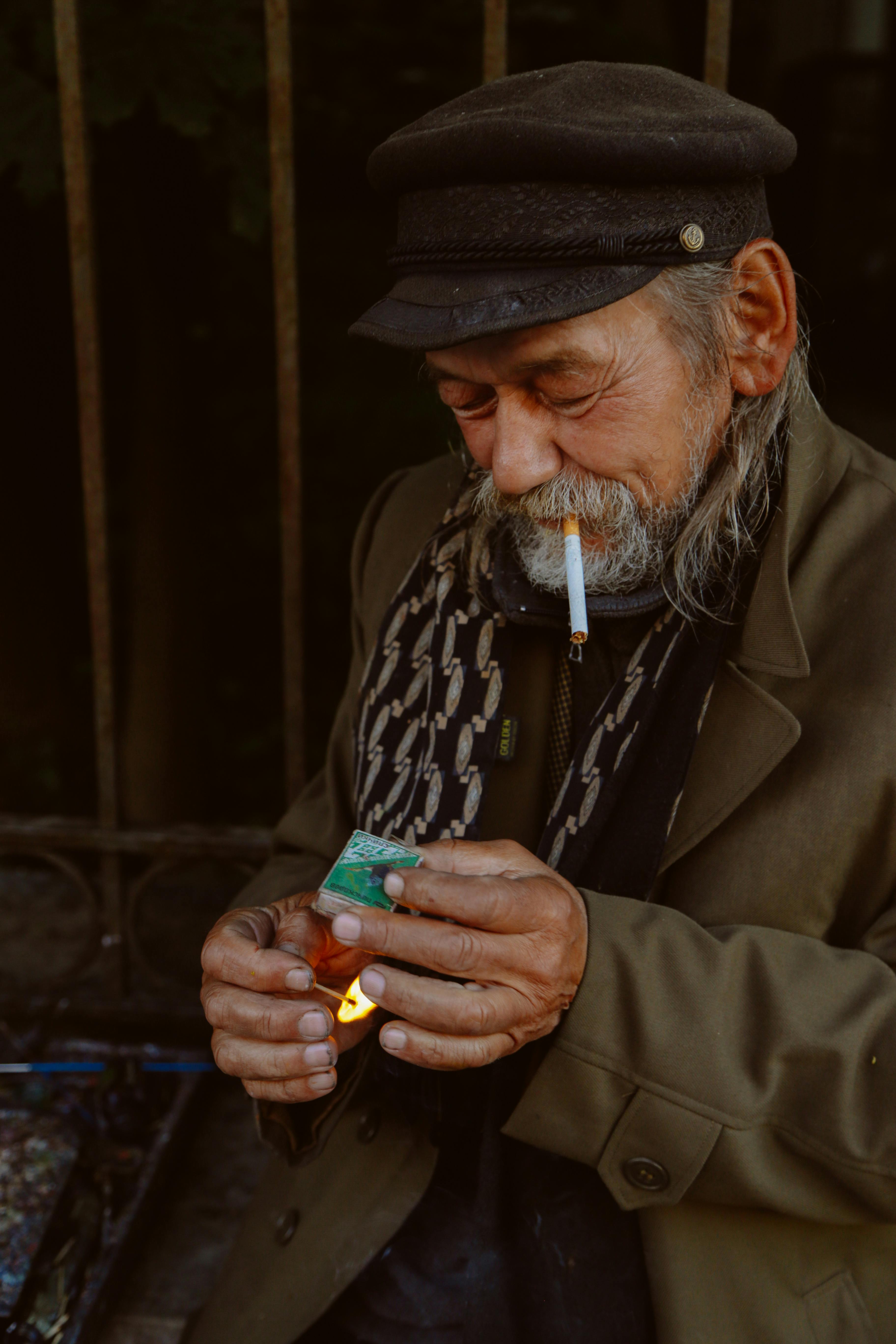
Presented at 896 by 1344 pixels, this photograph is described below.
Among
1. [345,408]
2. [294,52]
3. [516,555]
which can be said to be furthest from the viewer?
[345,408]

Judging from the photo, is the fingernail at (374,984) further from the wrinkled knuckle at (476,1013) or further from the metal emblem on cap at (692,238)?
the metal emblem on cap at (692,238)

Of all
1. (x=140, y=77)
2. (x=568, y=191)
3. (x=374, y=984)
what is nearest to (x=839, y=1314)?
(x=374, y=984)

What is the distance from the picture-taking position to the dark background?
2521 millimetres

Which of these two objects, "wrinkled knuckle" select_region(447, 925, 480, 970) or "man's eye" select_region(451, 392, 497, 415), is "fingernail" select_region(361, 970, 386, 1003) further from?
"man's eye" select_region(451, 392, 497, 415)

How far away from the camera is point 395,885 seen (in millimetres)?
1194

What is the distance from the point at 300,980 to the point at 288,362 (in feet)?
4.25

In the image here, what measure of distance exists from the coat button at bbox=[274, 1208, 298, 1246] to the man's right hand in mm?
345

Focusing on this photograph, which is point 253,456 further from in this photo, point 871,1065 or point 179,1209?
point 871,1065

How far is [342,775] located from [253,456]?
7.21ft

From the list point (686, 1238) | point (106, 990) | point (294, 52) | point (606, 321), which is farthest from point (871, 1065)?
point (294, 52)

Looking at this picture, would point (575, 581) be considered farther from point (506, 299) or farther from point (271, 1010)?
point (271, 1010)

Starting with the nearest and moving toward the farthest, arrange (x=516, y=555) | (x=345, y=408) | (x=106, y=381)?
(x=516, y=555)
(x=345, y=408)
(x=106, y=381)

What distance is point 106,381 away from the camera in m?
3.81

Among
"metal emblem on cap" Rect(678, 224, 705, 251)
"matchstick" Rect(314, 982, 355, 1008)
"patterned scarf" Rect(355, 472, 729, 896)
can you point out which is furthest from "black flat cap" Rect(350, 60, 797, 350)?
"matchstick" Rect(314, 982, 355, 1008)
